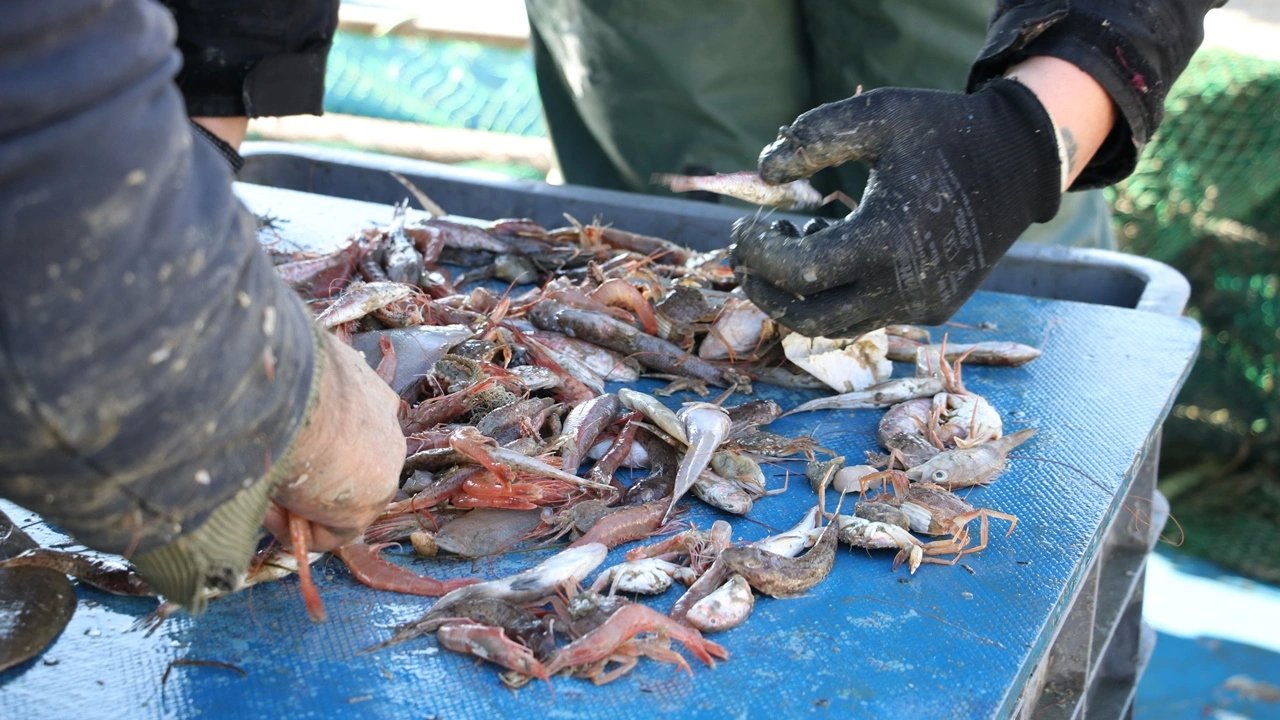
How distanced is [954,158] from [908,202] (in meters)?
0.11

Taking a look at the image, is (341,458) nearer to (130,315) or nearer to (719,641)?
(130,315)

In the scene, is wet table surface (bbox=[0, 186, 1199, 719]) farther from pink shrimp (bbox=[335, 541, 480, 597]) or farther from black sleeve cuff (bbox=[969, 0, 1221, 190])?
black sleeve cuff (bbox=[969, 0, 1221, 190])

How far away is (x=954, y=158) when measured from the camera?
1886 millimetres

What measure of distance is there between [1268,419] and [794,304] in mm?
3522

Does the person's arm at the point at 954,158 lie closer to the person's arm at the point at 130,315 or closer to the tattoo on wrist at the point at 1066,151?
the tattoo on wrist at the point at 1066,151

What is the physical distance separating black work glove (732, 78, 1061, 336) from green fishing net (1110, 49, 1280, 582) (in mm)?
2881

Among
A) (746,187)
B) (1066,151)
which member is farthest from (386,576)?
(1066,151)

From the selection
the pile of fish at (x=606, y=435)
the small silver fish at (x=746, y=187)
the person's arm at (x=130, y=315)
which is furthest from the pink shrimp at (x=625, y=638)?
the small silver fish at (x=746, y=187)

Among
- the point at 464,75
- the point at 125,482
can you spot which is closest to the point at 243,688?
the point at 125,482

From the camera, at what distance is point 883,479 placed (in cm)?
186

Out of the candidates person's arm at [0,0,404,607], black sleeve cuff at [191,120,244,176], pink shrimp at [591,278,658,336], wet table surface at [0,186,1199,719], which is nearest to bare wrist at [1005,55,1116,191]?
wet table surface at [0,186,1199,719]

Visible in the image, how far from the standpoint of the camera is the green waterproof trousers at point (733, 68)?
3.06 metres

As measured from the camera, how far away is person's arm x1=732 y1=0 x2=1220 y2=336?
1.87 meters

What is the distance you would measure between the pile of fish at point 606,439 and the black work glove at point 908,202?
0.25 m
